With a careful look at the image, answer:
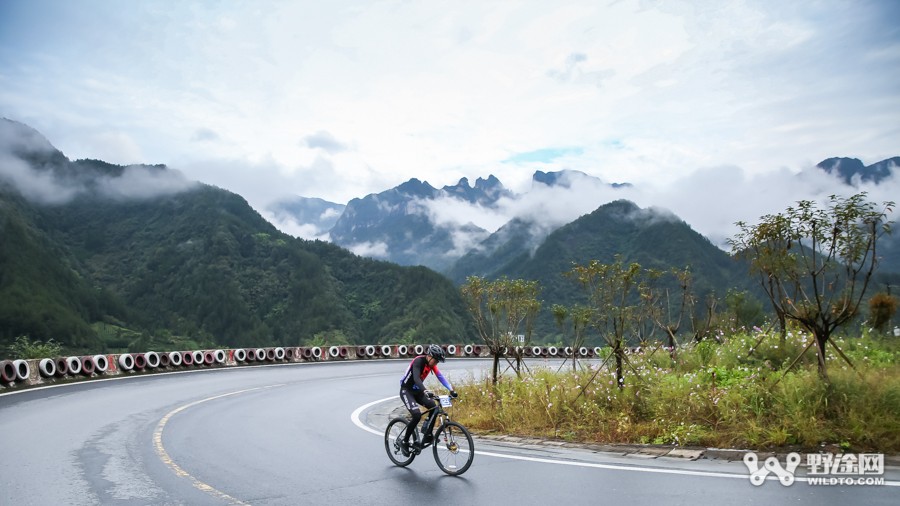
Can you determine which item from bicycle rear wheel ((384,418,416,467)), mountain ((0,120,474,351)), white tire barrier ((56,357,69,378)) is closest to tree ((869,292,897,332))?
bicycle rear wheel ((384,418,416,467))

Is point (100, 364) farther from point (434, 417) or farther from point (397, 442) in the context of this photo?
point (434, 417)

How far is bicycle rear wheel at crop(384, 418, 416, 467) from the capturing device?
30.1 feet

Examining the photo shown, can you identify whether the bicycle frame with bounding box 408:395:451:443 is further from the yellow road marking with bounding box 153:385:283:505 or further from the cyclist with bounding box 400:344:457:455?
the yellow road marking with bounding box 153:385:283:505

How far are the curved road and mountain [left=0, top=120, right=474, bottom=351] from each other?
73735 mm

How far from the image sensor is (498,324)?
1880 cm

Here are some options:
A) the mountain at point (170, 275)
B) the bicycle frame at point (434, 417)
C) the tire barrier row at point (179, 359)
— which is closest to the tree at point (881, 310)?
the tire barrier row at point (179, 359)

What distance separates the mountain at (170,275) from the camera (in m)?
104

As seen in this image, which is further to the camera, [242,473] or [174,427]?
[174,427]

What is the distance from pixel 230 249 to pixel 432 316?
5287 centimetres

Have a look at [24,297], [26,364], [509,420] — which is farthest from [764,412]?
[24,297]

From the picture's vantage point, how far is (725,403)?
9.82 m

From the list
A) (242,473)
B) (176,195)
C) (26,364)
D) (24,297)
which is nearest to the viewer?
(242,473)

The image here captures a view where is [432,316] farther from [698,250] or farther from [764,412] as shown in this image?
[764,412]

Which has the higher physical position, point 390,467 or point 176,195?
point 176,195
